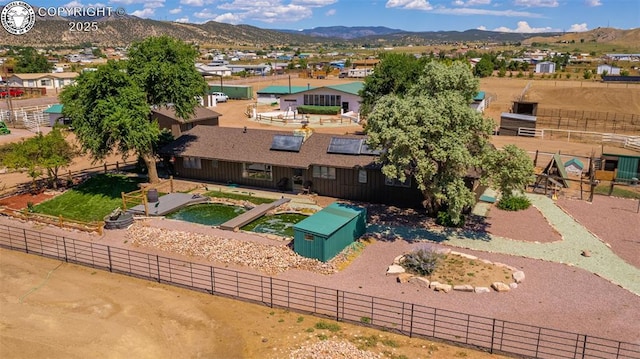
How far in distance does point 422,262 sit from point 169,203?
1915 cm

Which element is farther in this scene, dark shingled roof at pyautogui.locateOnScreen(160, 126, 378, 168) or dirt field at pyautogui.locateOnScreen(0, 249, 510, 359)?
dark shingled roof at pyautogui.locateOnScreen(160, 126, 378, 168)

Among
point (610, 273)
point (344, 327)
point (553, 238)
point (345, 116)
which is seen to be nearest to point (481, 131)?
point (553, 238)

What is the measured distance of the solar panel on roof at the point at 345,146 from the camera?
35.5 metres

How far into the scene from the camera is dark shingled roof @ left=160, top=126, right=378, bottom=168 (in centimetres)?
3553

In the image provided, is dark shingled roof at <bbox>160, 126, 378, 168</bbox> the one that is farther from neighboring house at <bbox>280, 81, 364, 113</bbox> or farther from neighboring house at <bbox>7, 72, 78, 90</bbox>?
neighboring house at <bbox>7, 72, 78, 90</bbox>

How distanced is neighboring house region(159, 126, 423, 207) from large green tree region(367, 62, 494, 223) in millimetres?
5257

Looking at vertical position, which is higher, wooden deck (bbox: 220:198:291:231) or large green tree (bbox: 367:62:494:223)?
large green tree (bbox: 367:62:494:223)

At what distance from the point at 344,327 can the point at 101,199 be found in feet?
80.4

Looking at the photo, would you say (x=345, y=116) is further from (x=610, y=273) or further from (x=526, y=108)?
(x=610, y=273)

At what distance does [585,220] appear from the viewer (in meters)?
32.1

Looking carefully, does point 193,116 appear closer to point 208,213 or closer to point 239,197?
point 239,197

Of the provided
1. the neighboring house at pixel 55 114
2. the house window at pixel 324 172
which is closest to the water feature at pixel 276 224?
the house window at pixel 324 172

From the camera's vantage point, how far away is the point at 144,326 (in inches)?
798

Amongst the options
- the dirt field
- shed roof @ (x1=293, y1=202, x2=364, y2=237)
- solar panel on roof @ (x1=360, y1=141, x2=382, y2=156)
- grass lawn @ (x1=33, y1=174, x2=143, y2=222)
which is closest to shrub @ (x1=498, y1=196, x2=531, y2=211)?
solar panel on roof @ (x1=360, y1=141, x2=382, y2=156)
